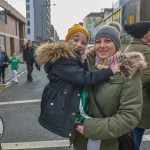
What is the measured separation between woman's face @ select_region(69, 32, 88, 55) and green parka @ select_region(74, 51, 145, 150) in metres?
0.50

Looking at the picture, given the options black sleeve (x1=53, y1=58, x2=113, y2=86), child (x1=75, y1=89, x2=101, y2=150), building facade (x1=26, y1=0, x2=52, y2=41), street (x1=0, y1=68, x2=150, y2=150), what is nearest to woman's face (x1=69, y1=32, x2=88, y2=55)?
black sleeve (x1=53, y1=58, x2=113, y2=86)

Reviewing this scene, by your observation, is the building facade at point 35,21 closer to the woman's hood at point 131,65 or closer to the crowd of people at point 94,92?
the crowd of people at point 94,92

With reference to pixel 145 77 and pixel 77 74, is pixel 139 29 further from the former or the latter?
pixel 77 74

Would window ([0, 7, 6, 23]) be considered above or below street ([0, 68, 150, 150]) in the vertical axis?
above

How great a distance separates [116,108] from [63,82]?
0.46 meters

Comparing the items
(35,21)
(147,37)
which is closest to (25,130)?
(147,37)

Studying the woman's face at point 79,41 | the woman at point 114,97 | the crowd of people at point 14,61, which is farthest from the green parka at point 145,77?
the crowd of people at point 14,61

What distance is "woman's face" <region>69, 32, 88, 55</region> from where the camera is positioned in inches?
93.7

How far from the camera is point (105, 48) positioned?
2119 mm

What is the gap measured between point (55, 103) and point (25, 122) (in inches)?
162

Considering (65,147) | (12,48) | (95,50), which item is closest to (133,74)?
(95,50)

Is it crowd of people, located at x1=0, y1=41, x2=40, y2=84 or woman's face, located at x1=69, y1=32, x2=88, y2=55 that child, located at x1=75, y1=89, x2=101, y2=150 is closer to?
woman's face, located at x1=69, y1=32, x2=88, y2=55

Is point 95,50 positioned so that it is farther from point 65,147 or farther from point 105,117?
point 65,147

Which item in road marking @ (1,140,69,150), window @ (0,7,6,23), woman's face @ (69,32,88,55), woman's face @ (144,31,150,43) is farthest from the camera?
window @ (0,7,6,23)
